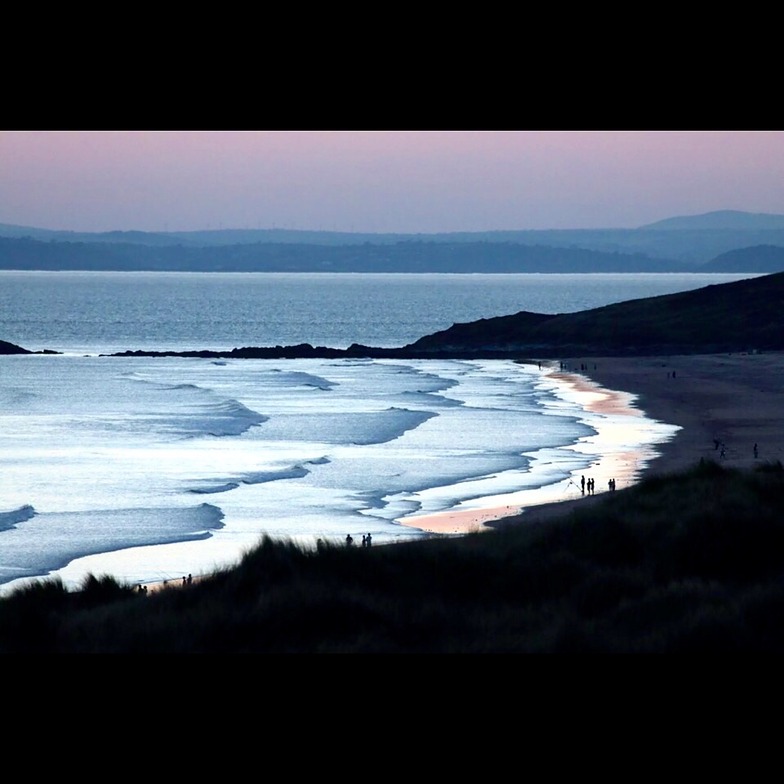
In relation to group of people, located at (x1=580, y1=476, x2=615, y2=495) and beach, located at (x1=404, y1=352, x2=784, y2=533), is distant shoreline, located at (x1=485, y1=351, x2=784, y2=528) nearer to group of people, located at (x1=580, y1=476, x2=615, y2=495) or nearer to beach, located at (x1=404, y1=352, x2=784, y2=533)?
beach, located at (x1=404, y1=352, x2=784, y2=533)

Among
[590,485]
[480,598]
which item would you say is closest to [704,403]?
[590,485]

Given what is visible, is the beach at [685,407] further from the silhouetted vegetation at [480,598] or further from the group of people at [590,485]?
the silhouetted vegetation at [480,598]

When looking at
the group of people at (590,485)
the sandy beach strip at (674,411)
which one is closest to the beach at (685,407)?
the sandy beach strip at (674,411)

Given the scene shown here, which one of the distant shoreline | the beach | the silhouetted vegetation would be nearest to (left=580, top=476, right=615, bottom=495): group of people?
the beach

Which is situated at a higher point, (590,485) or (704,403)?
(590,485)

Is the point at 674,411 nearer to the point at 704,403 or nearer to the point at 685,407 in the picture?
the point at 685,407
